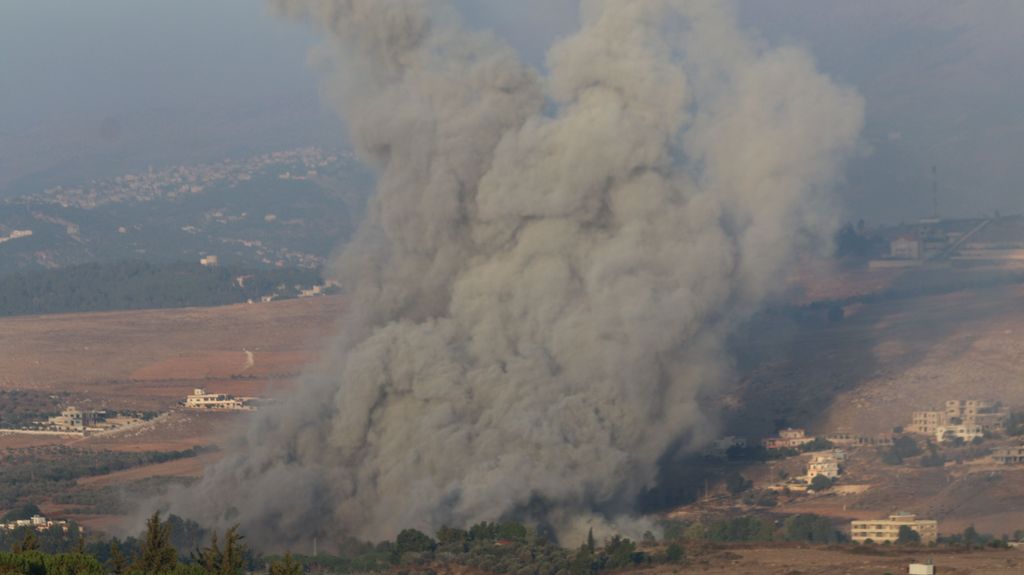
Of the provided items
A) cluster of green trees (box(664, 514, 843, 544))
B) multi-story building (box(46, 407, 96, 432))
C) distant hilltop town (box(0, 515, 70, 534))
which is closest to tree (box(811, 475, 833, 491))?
cluster of green trees (box(664, 514, 843, 544))

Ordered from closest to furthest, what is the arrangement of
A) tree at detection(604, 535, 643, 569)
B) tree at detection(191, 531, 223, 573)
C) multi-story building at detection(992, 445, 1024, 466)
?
1. tree at detection(191, 531, 223, 573)
2. tree at detection(604, 535, 643, 569)
3. multi-story building at detection(992, 445, 1024, 466)

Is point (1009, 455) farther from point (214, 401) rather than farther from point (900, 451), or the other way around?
point (214, 401)

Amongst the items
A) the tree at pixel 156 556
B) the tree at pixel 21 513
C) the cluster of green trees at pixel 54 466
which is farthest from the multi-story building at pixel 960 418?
the tree at pixel 156 556

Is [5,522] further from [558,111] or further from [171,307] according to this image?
[171,307]

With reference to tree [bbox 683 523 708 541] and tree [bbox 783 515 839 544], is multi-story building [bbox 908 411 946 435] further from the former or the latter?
tree [bbox 683 523 708 541]

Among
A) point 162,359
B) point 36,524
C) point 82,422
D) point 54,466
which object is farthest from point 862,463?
point 162,359

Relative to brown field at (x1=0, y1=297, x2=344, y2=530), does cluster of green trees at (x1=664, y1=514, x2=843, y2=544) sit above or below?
below

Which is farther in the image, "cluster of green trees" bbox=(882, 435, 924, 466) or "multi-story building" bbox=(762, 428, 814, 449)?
"multi-story building" bbox=(762, 428, 814, 449)
